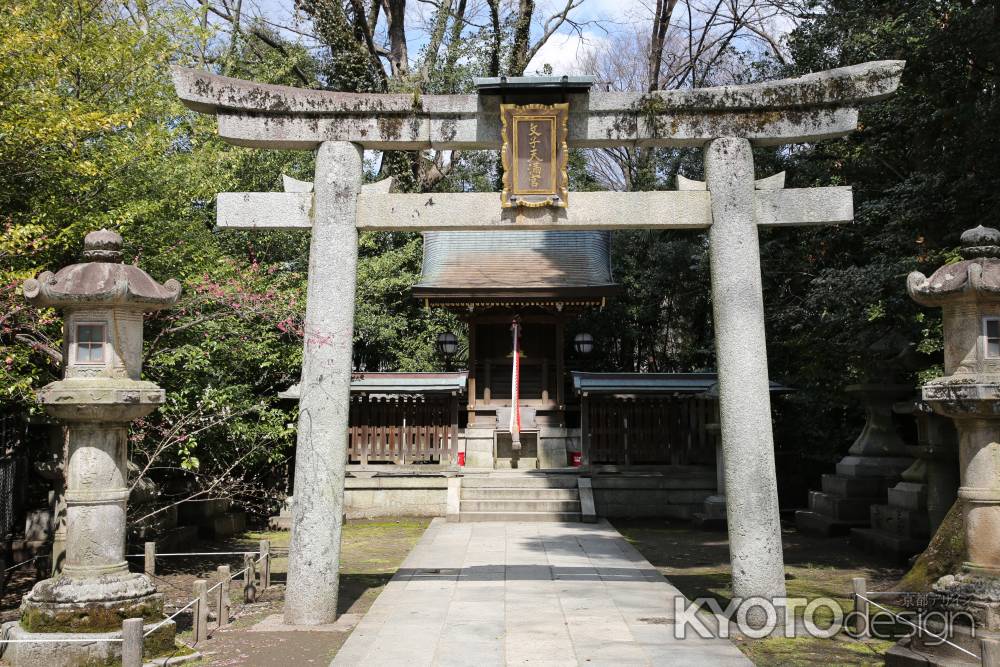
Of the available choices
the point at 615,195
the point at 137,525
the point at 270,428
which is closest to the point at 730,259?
the point at 615,195

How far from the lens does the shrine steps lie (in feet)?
49.0

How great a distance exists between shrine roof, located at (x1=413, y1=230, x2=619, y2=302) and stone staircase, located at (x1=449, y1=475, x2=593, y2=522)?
4500 mm

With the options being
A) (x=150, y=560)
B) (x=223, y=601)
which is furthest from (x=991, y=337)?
(x=150, y=560)

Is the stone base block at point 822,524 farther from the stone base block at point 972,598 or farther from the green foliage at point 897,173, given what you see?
the stone base block at point 972,598

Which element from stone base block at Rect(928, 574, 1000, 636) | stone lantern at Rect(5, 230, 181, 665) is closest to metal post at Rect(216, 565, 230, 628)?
stone lantern at Rect(5, 230, 181, 665)

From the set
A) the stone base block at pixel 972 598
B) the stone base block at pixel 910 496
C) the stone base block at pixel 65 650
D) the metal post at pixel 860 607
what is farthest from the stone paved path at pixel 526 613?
the stone base block at pixel 910 496

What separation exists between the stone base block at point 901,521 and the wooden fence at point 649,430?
5358 millimetres

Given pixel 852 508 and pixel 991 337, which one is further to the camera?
pixel 852 508

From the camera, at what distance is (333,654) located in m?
6.23

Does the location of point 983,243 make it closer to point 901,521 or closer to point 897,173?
point 897,173

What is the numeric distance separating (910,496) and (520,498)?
7.09 m

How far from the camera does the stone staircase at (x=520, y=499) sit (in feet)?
48.9

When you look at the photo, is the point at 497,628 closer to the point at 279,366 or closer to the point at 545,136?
the point at 545,136

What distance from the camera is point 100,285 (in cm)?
632
